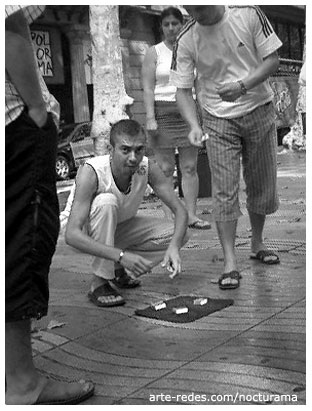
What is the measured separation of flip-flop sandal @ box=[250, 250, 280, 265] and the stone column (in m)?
17.1

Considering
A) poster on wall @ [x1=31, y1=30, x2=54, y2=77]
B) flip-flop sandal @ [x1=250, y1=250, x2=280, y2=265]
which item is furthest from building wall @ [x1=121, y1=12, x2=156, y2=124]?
flip-flop sandal @ [x1=250, y1=250, x2=280, y2=265]

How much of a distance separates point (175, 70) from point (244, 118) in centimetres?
54

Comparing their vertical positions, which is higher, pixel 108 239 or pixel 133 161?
pixel 133 161

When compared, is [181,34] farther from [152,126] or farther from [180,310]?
[152,126]

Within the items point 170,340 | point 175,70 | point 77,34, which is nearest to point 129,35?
point 77,34

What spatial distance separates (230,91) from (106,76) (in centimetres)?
585

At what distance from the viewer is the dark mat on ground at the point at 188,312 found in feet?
13.1

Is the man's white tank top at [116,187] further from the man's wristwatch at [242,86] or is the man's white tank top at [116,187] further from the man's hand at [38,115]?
the man's hand at [38,115]

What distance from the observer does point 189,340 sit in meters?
3.60

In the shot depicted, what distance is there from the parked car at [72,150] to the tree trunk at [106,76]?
6497mm

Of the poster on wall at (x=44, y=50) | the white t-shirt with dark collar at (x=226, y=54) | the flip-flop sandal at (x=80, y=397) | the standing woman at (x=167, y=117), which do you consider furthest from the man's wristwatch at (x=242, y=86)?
the poster on wall at (x=44, y=50)

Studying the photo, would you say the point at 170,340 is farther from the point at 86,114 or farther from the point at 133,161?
the point at 86,114

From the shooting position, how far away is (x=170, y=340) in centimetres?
364

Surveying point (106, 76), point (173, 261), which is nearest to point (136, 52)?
point (106, 76)
